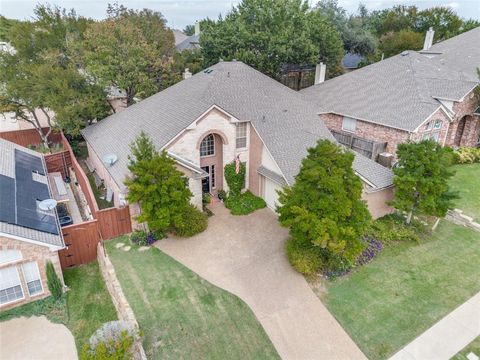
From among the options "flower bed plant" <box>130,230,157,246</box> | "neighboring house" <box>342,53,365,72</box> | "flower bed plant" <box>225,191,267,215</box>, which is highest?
"neighboring house" <box>342,53,365,72</box>

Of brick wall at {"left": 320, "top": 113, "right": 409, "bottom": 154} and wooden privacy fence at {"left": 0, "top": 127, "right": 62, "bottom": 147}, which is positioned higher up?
brick wall at {"left": 320, "top": 113, "right": 409, "bottom": 154}

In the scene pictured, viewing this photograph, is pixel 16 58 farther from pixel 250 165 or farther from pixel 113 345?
pixel 113 345

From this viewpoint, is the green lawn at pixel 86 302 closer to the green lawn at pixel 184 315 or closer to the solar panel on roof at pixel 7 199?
the green lawn at pixel 184 315

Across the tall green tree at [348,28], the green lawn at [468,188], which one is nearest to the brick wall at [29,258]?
the green lawn at [468,188]

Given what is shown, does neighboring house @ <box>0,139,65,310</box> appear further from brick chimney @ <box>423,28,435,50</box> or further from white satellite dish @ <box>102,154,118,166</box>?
brick chimney @ <box>423,28,435,50</box>

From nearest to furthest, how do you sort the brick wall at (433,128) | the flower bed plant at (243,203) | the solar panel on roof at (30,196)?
the solar panel on roof at (30,196), the flower bed plant at (243,203), the brick wall at (433,128)

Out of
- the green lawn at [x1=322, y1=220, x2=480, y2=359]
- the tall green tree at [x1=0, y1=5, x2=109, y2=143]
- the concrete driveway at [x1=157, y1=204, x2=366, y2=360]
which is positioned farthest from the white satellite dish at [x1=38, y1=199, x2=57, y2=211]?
the green lawn at [x1=322, y1=220, x2=480, y2=359]

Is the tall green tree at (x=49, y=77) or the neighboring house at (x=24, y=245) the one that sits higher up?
the tall green tree at (x=49, y=77)

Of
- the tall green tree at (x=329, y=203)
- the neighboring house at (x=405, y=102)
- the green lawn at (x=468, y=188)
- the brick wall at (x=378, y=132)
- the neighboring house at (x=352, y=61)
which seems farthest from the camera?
the neighboring house at (x=352, y=61)

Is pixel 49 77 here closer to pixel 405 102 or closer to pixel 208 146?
pixel 208 146
